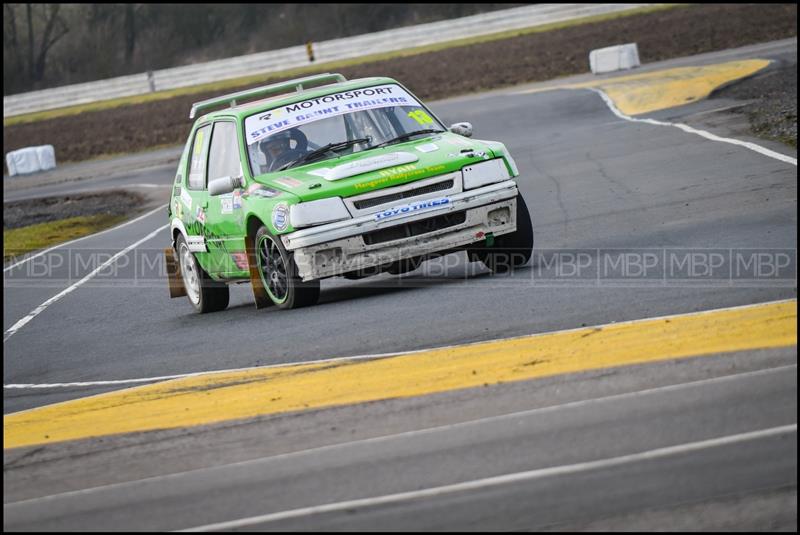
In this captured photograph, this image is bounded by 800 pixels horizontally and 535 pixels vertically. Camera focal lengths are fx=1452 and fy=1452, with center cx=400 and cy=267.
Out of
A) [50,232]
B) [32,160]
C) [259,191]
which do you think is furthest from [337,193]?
[32,160]

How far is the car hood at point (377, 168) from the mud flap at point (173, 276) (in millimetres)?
Answer: 2584

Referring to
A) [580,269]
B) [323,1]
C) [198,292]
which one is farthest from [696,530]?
[323,1]

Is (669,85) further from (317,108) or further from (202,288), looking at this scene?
(317,108)

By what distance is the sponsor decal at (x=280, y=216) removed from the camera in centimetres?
1052

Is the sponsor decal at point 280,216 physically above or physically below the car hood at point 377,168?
below

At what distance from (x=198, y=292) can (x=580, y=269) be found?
3.82 m

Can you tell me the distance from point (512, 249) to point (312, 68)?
139 ft

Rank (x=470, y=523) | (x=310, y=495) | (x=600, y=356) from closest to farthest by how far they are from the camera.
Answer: (x=470, y=523)
(x=310, y=495)
(x=600, y=356)

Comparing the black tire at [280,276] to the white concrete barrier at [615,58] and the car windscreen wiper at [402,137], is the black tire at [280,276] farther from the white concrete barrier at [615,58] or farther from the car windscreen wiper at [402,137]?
the white concrete barrier at [615,58]

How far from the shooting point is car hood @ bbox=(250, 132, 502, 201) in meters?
10.5

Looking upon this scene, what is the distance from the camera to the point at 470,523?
5.18 m

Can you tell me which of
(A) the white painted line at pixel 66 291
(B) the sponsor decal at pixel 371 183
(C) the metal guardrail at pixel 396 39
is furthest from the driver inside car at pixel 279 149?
(C) the metal guardrail at pixel 396 39

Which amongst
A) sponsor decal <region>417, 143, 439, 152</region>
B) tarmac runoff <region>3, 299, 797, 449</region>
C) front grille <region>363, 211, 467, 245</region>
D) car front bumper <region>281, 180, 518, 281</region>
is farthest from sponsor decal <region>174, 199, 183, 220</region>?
tarmac runoff <region>3, 299, 797, 449</region>

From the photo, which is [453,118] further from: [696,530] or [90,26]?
[90,26]
